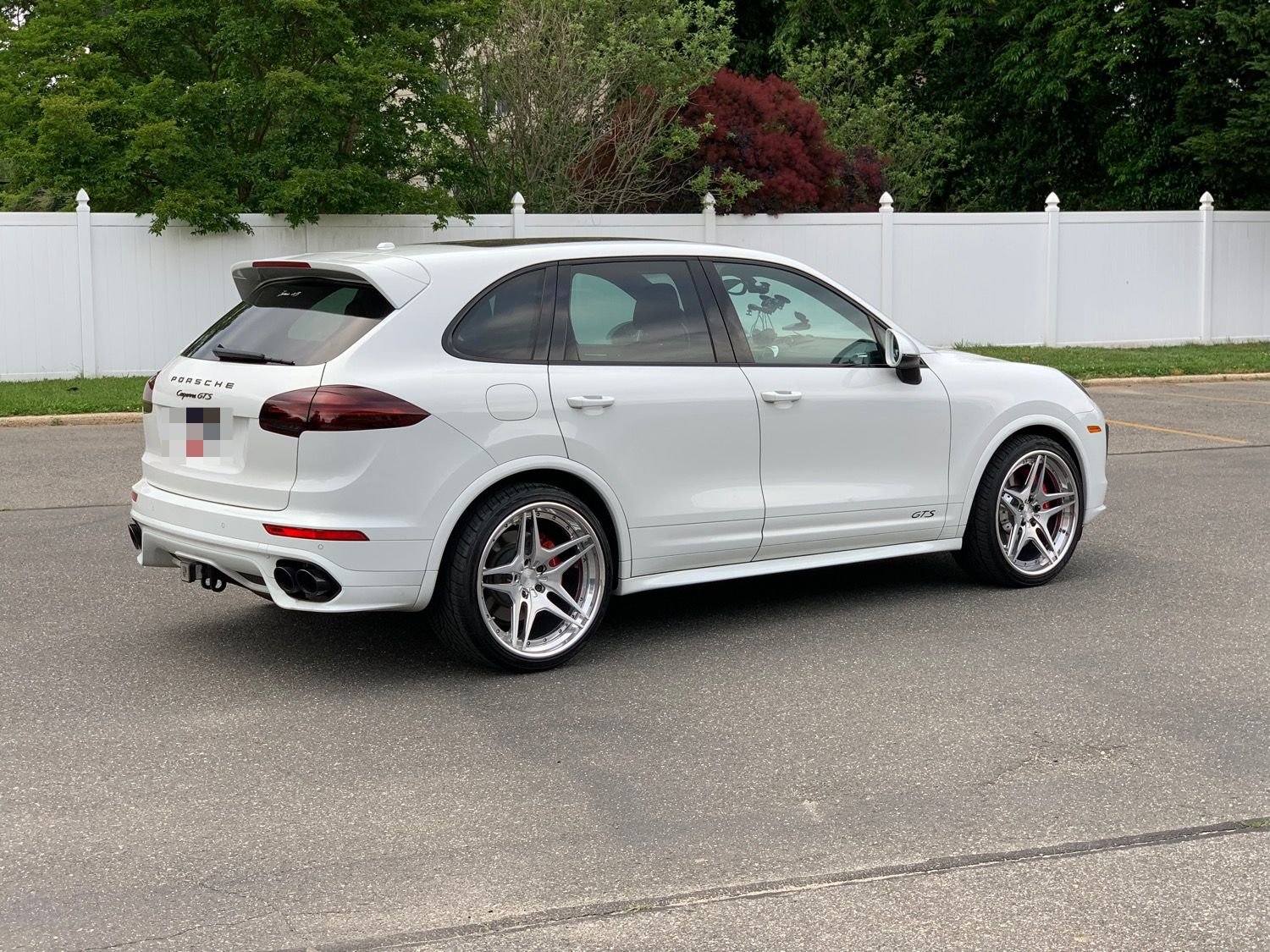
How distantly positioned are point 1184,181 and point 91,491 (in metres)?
24.5

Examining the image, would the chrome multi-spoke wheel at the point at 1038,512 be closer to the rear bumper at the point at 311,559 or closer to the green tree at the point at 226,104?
the rear bumper at the point at 311,559

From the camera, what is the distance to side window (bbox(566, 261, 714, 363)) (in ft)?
21.1

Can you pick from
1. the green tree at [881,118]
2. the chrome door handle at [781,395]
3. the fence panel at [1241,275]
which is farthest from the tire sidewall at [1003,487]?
the green tree at [881,118]

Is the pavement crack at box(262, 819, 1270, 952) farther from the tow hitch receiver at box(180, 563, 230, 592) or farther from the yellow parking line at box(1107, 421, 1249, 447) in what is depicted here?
the yellow parking line at box(1107, 421, 1249, 447)

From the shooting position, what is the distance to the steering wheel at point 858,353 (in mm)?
7160

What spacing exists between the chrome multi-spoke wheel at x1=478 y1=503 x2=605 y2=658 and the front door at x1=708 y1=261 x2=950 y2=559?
91 centimetres

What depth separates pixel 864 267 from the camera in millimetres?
23000

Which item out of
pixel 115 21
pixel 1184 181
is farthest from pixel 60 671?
pixel 1184 181

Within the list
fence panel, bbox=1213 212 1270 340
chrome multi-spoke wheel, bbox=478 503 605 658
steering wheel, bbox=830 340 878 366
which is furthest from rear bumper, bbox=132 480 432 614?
fence panel, bbox=1213 212 1270 340

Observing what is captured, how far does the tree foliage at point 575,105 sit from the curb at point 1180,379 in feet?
22.4

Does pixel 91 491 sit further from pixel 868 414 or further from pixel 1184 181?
pixel 1184 181

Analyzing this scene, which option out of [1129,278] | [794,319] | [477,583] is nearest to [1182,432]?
[794,319]

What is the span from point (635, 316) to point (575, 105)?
17.0 metres

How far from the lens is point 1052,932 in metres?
3.82
